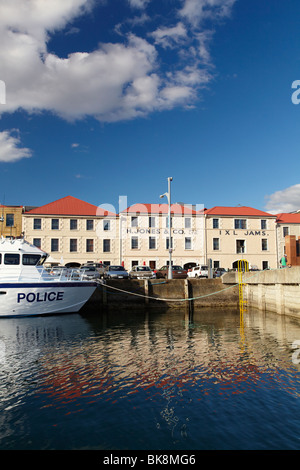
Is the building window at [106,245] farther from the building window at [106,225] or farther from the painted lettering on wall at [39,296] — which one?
the painted lettering on wall at [39,296]

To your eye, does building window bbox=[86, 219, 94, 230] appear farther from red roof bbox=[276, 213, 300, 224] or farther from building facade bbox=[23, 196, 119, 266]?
red roof bbox=[276, 213, 300, 224]

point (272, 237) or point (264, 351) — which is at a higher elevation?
point (272, 237)

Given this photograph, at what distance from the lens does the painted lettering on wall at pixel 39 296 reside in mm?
21484

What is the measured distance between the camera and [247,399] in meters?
8.34

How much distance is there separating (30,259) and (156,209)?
102 ft

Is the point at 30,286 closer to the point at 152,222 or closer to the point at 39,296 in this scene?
the point at 39,296

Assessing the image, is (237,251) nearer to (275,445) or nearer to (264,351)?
(264,351)

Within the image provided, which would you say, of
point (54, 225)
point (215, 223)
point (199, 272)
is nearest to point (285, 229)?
point (215, 223)

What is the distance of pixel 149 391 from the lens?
29.2ft

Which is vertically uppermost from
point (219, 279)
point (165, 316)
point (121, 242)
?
point (121, 242)

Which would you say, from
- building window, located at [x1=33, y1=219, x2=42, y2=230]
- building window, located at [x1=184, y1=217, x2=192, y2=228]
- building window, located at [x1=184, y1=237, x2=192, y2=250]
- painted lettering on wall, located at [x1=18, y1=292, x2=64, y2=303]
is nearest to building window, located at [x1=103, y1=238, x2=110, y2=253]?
building window, located at [x1=33, y1=219, x2=42, y2=230]

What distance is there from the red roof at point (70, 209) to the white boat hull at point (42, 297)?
27.1 m

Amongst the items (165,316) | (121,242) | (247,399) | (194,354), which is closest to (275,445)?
(247,399)
